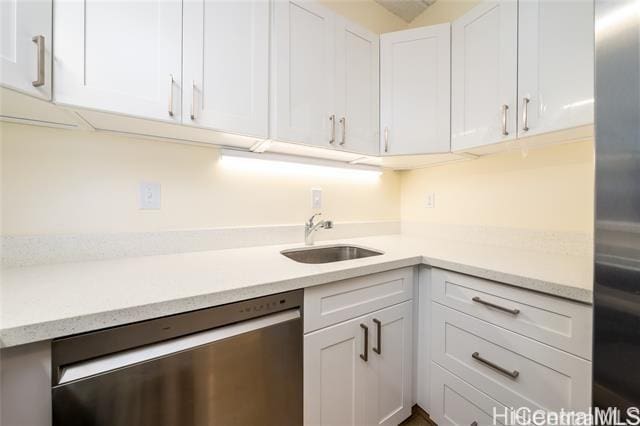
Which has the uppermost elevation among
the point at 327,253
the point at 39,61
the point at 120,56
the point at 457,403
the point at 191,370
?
the point at 120,56

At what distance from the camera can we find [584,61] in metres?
0.89

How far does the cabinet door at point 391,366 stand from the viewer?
1042mm

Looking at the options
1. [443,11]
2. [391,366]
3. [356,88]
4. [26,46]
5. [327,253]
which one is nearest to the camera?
[26,46]

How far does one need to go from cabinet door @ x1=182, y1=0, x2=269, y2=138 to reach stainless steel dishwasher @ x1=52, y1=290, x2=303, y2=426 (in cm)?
74

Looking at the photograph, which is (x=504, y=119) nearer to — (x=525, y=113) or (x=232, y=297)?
(x=525, y=113)

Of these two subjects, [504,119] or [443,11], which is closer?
[504,119]

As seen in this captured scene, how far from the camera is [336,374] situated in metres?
0.94

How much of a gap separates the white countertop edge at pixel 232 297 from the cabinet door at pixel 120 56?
0.66 metres

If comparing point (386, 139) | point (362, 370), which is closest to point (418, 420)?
point (362, 370)

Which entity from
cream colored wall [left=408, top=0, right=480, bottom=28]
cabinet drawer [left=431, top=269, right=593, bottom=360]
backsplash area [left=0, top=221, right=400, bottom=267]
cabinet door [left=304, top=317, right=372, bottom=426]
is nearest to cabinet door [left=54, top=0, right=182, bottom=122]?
backsplash area [left=0, top=221, right=400, bottom=267]

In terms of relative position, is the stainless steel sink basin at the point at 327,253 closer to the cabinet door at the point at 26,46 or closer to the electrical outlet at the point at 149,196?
the electrical outlet at the point at 149,196

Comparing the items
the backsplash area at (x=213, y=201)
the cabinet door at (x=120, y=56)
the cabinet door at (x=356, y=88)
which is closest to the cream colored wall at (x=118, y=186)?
the backsplash area at (x=213, y=201)

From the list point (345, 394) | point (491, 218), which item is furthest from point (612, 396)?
point (491, 218)

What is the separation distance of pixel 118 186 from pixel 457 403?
1.81 metres
